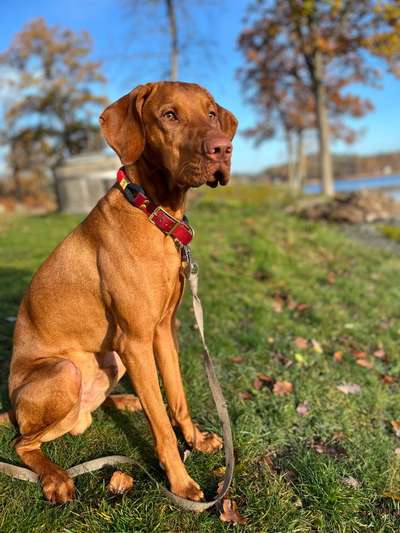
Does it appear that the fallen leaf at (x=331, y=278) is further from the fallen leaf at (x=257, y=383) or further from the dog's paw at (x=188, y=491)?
the dog's paw at (x=188, y=491)

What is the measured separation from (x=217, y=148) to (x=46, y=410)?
166cm

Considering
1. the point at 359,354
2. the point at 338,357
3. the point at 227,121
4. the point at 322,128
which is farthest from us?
the point at 322,128

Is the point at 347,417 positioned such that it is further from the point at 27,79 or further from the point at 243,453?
the point at 27,79

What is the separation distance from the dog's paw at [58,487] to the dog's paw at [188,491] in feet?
1.76

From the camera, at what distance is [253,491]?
2.31 metres

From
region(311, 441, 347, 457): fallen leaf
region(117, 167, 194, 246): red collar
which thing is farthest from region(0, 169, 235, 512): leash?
region(311, 441, 347, 457): fallen leaf

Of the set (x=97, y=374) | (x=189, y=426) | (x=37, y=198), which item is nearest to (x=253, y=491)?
(x=189, y=426)

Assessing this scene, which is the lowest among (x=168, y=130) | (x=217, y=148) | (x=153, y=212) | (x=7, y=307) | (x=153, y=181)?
(x=7, y=307)

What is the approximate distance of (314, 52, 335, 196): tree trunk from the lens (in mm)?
15391

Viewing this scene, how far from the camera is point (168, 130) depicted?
2371 millimetres

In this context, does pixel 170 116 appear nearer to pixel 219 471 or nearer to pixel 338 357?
pixel 219 471

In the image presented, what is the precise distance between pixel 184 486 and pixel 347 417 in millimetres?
1466

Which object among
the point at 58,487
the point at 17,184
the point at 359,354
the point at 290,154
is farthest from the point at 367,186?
the point at 58,487

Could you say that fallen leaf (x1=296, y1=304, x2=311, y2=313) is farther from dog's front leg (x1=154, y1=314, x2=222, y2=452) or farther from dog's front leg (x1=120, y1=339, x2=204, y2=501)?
dog's front leg (x1=120, y1=339, x2=204, y2=501)
